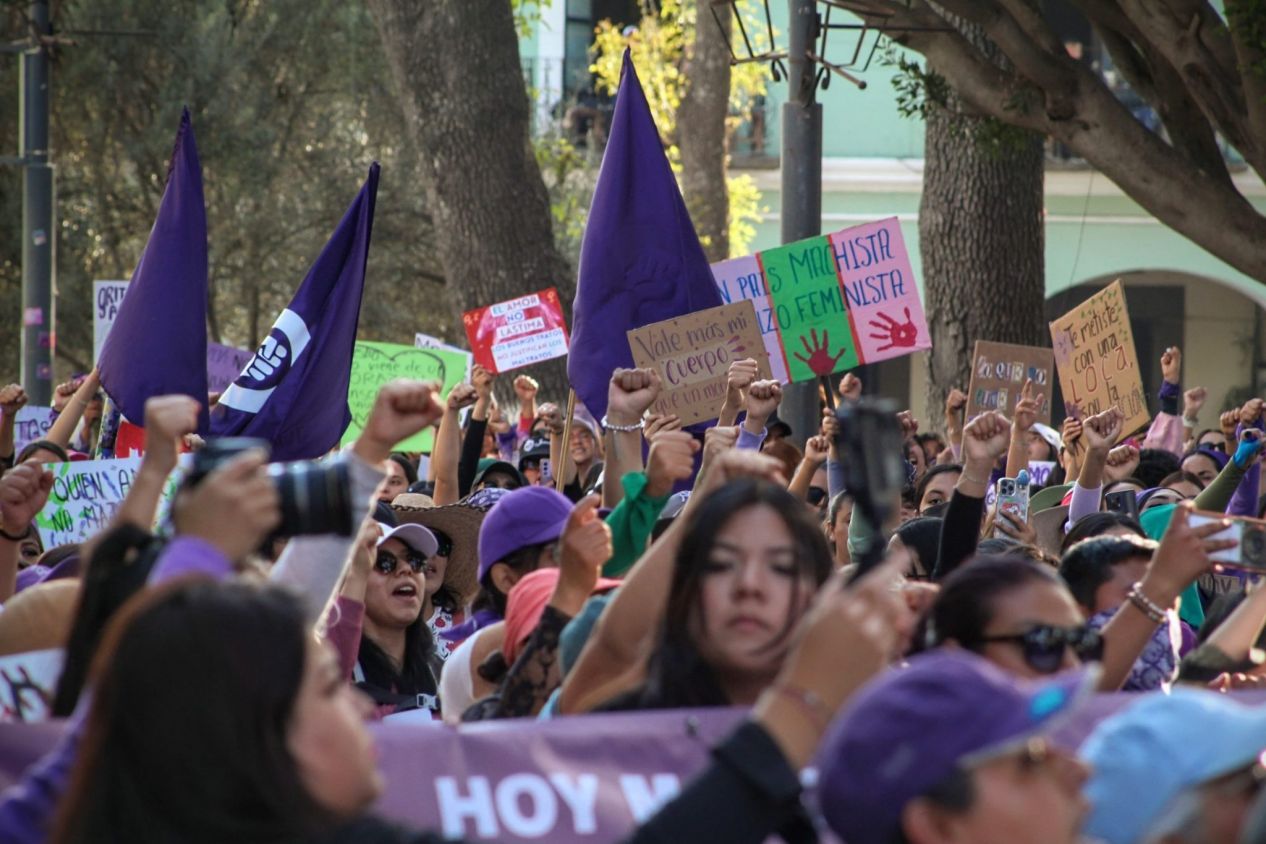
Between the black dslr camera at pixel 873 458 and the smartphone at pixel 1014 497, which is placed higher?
the black dslr camera at pixel 873 458

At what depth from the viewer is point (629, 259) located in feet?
28.3

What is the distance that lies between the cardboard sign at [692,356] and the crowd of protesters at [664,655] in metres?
1.59

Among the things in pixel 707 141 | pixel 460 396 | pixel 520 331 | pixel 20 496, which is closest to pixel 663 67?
pixel 707 141

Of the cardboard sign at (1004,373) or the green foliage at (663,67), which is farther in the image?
the green foliage at (663,67)

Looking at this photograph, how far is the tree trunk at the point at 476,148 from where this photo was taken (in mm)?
14734

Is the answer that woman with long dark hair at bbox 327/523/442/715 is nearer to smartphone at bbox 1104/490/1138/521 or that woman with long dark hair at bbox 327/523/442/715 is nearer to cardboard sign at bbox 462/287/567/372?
smartphone at bbox 1104/490/1138/521

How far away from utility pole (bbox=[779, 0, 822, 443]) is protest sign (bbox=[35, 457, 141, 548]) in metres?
4.22

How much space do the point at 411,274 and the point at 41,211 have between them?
869 cm

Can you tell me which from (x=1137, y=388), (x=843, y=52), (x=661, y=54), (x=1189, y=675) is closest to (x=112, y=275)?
(x=661, y=54)

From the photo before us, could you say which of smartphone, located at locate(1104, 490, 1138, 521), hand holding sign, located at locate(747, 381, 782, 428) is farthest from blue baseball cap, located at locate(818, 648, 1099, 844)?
smartphone, located at locate(1104, 490, 1138, 521)

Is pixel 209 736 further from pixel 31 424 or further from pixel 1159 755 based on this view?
pixel 31 424

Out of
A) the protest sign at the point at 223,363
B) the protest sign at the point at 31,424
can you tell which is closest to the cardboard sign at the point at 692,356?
the protest sign at the point at 31,424

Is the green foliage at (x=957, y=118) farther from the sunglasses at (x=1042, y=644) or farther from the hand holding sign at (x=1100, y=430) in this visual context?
the sunglasses at (x=1042, y=644)

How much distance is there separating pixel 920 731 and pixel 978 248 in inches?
442
